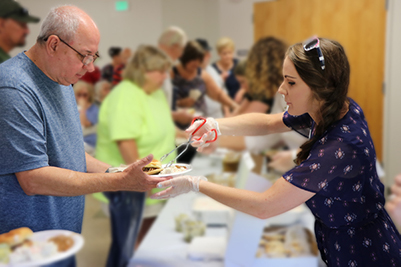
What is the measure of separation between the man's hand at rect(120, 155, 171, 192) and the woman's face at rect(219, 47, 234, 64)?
371cm

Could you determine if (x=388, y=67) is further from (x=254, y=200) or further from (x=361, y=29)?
(x=254, y=200)

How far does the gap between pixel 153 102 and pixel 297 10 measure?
3164mm

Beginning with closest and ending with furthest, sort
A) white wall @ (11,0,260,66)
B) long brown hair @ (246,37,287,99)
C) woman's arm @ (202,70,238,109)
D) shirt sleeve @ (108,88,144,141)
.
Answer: white wall @ (11,0,260,66) → shirt sleeve @ (108,88,144,141) → long brown hair @ (246,37,287,99) → woman's arm @ (202,70,238,109)

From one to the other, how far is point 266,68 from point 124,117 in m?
1.13

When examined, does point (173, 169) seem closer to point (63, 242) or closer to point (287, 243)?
point (63, 242)

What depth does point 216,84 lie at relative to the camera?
3896mm

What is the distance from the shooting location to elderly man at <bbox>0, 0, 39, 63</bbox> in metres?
1.60

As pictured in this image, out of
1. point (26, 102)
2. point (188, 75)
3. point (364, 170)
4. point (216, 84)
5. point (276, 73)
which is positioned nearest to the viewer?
Answer: point (26, 102)

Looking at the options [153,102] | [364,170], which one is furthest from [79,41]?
[153,102]

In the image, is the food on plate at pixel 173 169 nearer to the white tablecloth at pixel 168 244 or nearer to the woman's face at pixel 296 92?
the woman's face at pixel 296 92

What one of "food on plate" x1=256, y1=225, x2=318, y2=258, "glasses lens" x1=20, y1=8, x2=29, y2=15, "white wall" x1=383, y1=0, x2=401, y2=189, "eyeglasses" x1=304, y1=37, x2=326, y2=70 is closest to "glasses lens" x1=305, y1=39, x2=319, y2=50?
"eyeglasses" x1=304, y1=37, x2=326, y2=70

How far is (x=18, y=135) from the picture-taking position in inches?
38.9

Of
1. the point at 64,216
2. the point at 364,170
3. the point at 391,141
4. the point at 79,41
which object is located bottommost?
the point at 391,141

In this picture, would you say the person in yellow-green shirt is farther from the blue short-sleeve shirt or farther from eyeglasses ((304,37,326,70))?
eyeglasses ((304,37,326,70))
